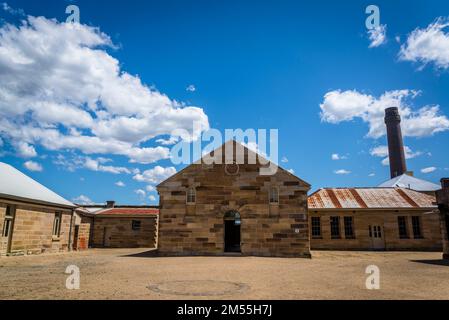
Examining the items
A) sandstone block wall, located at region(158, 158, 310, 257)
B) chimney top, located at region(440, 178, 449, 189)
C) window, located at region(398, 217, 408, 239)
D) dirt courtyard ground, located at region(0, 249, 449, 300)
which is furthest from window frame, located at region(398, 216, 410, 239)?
dirt courtyard ground, located at region(0, 249, 449, 300)

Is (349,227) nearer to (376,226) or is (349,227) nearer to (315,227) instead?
(376,226)

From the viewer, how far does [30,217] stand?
19.4 m

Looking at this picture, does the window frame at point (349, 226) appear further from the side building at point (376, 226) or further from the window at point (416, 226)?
the window at point (416, 226)

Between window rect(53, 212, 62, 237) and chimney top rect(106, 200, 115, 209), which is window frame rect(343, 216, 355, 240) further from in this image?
chimney top rect(106, 200, 115, 209)

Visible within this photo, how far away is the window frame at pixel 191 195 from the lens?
2002 cm

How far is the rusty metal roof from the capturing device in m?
26.1

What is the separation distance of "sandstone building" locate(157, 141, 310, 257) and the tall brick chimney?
33.1 meters

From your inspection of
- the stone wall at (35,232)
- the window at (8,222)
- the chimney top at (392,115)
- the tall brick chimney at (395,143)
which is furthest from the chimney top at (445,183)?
the chimney top at (392,115)

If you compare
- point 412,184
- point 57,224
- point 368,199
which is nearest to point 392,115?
point 412,184

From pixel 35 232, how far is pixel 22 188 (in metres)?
2.87

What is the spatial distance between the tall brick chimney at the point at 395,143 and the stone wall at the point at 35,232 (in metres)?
42.9
